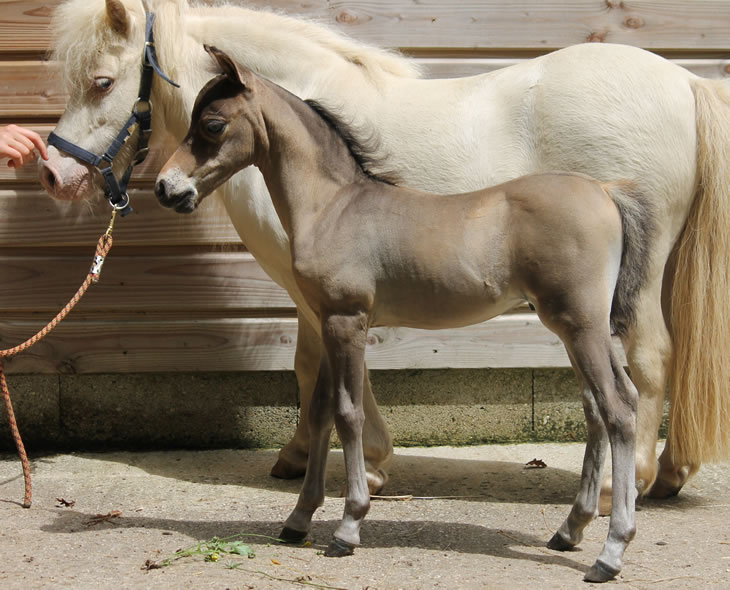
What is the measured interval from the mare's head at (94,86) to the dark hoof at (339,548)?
1.84 metres

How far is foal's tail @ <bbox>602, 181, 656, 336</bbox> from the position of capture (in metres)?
2.84

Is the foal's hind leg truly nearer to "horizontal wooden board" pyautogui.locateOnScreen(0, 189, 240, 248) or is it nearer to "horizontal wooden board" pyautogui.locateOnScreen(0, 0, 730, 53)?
"horizontal wooden board" pyautogui.locateOnScreen(0, 0, 730, 53)

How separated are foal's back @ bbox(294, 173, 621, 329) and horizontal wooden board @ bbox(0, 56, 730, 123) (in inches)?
70.3

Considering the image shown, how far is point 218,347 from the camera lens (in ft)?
15.0

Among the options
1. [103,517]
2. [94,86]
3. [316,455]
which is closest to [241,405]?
[103,517]

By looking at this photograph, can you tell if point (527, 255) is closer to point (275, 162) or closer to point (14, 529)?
point (275, 162)

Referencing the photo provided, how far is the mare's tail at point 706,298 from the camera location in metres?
3.43

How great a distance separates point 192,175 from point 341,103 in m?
1.03

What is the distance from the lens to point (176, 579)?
2695 millimetres

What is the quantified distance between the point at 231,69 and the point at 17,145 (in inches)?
44.6

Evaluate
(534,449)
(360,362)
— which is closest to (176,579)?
(360,362)

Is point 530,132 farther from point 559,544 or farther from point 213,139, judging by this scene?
point 559,544

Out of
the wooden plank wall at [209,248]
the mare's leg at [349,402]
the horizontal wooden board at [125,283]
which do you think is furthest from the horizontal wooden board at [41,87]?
the mare's leg at [349,402]

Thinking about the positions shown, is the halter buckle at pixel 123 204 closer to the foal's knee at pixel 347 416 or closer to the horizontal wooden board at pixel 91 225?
the horizontal wooden board at pixel 91 225
